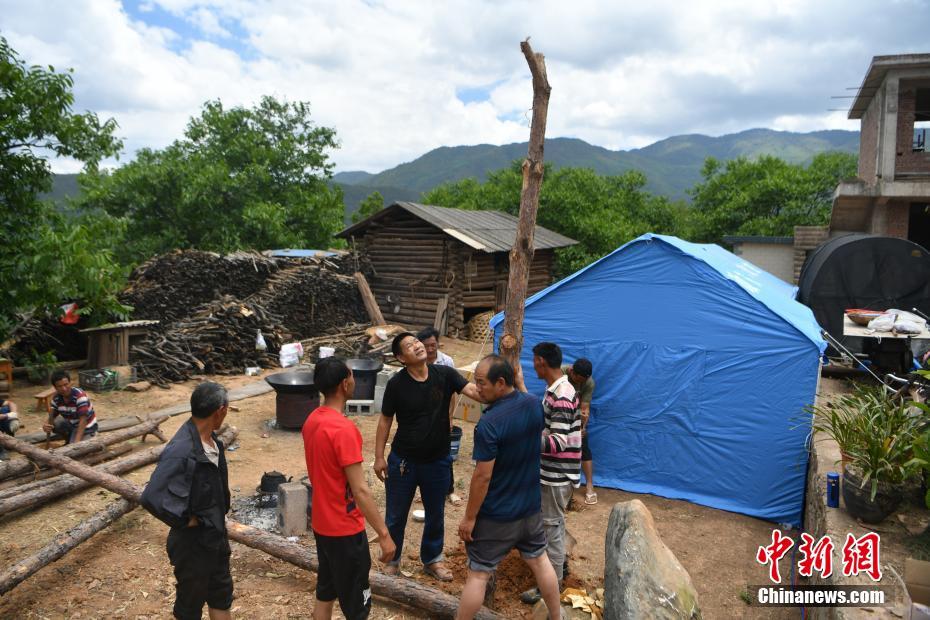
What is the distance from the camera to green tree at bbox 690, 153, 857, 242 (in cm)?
2803

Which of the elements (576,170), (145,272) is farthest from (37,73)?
(576,170)

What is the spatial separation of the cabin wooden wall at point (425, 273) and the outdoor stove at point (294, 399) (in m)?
8.83

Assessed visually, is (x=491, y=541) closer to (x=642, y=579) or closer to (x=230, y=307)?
(x=642, y=579)

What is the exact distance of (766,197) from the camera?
1138 inches

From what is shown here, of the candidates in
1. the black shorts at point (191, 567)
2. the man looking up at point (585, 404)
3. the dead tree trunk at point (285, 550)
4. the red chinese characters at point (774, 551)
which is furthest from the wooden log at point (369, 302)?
the black shorts at point (191, 567)

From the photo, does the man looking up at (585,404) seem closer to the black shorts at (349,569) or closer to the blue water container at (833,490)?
the blue water container at (833,490)

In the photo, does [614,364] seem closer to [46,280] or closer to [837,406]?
[837,406]

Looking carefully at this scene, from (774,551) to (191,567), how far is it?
522 centimetres

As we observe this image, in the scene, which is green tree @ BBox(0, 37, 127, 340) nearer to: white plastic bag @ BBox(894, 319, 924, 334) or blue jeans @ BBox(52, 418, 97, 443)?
blue jeans @ BBox(52, 418, 97, 443)

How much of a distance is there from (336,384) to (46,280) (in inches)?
221

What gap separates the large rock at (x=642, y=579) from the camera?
376 centimetres

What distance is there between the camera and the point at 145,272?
15.5 m

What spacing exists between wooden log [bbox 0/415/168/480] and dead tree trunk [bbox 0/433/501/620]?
0.21 m

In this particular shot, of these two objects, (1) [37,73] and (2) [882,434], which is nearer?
(2) [882,434]
